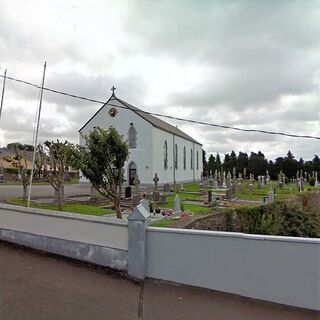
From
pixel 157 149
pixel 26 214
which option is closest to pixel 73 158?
pixel 26 214

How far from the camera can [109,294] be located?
18.9ft

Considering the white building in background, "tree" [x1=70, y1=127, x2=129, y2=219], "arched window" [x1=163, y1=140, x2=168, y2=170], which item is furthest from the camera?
"arched window" [x1=163, y1=140, x2=168, y2=170]

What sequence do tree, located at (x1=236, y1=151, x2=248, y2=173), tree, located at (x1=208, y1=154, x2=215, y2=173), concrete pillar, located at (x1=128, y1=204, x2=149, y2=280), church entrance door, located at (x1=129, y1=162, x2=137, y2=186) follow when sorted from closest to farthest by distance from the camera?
concrete pillar, located at (x1=128, y1=204, x2=149, y2=280) → church entrance door, located at (x1=129, y1=162, x2=137, y2=186) → tree, located at (x1=236, y1=151, x2=248, y2=173) → tree, located at (x1=208, y1=154, x2=215, y2=173)

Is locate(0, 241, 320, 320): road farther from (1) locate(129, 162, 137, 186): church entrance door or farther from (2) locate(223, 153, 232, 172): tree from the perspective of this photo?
(2) locate(223, 153, 232, 172): tree

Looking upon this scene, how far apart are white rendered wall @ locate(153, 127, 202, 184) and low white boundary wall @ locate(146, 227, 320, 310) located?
108ft

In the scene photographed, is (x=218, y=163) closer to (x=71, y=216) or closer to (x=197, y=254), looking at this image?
(x=71, y=216)

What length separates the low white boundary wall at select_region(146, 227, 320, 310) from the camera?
538 centimetres

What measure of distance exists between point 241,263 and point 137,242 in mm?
1920

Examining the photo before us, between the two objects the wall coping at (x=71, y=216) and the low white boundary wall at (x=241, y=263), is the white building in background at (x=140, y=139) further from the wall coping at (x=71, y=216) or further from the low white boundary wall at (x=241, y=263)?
the low white boundary wall at (x=241, y=263)

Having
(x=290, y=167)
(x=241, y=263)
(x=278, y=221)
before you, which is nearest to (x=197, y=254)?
(x=241, y=263)

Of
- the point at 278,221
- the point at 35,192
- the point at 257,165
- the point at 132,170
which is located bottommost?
the point at 278,221

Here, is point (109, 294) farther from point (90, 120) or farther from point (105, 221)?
point (90, 120)

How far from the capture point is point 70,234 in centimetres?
743

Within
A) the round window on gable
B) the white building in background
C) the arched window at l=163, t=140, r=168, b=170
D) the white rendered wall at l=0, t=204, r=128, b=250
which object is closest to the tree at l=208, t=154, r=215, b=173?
the white building in background
